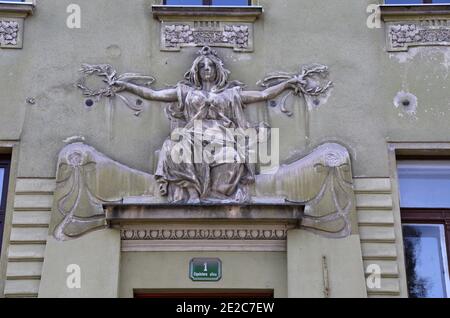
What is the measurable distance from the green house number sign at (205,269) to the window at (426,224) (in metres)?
2.36

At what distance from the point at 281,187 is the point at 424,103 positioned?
7.48 ft

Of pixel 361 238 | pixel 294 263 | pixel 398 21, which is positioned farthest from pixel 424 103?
pixel 294 263

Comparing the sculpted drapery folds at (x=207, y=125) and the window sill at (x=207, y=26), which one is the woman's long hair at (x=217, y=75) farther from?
the window sill at (x=207, y=26)

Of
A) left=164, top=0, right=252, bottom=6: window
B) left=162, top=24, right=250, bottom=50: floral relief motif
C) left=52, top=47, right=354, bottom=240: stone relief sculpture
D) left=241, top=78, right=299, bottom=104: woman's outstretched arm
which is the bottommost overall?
left=52, top=47, right=354, bottom=240: stone relief sculpture

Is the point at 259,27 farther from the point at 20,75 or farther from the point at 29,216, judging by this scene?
the point at 29,216

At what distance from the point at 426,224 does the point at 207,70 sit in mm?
3446

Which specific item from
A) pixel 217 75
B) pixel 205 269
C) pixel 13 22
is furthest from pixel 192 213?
pixel 13 22

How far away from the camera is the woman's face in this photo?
433 inches

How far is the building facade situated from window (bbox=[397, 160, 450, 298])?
0.06 ft

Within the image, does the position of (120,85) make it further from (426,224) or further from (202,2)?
(426,224)

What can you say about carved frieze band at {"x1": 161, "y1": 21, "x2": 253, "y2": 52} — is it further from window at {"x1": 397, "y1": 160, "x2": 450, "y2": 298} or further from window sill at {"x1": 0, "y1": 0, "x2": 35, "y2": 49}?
window at {"x1": 397, "y1": 160, "x2": 450, "y2": 298}

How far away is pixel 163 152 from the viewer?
416 inches

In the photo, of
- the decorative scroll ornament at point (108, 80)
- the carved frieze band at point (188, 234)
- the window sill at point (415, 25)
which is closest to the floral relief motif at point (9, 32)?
the decorative scroll ornament at point (108, 80)

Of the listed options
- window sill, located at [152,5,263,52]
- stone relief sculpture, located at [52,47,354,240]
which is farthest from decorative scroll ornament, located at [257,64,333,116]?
window sill, located at [152,5,263,52]
